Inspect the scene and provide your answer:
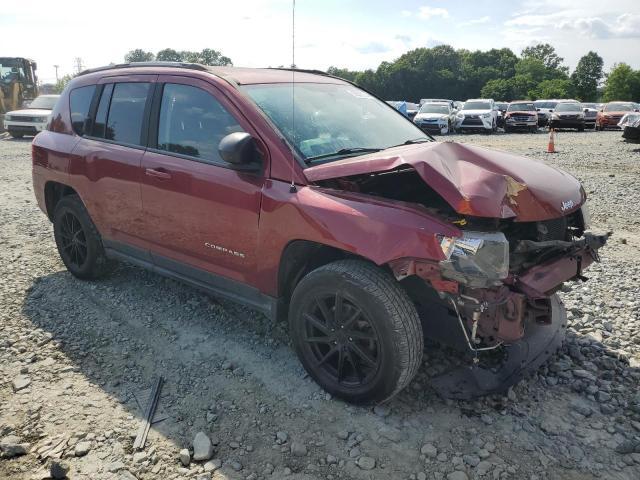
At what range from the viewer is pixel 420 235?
2574 mm

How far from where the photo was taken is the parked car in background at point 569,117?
25.5 metres

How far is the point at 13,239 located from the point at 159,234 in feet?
11.1

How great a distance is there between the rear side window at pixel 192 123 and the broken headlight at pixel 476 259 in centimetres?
158

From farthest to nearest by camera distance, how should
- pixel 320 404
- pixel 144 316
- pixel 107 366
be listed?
pixel 144 316, pixel 107 366, pixel 320 404

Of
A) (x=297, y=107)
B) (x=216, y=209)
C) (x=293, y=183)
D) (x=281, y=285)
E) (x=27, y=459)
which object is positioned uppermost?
(x=297, y=107)

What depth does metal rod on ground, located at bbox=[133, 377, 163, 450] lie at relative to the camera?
2.73 metres

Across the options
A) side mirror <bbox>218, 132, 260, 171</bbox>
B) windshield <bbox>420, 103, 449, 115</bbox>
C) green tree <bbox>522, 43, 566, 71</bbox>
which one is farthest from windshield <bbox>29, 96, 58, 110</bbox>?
green tree <bbox>522, 43, 566, 71</bbox>

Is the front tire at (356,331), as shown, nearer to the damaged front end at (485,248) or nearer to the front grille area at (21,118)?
the damaged front end at (485,248)

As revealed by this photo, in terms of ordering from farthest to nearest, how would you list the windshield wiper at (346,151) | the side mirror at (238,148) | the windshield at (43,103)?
the windshield at (43,103) < the windshield wiper at (346,151) < the side mirror at (238,148)

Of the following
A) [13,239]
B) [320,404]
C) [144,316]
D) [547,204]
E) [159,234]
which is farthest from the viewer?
[13,239]

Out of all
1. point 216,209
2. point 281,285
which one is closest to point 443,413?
point 281,285

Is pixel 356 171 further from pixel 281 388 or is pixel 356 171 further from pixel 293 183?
pixel 281 388

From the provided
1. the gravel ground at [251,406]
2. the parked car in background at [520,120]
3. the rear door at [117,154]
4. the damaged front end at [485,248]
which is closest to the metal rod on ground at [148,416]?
the gravel ground at [251,406]

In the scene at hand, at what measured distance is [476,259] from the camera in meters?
2.52
